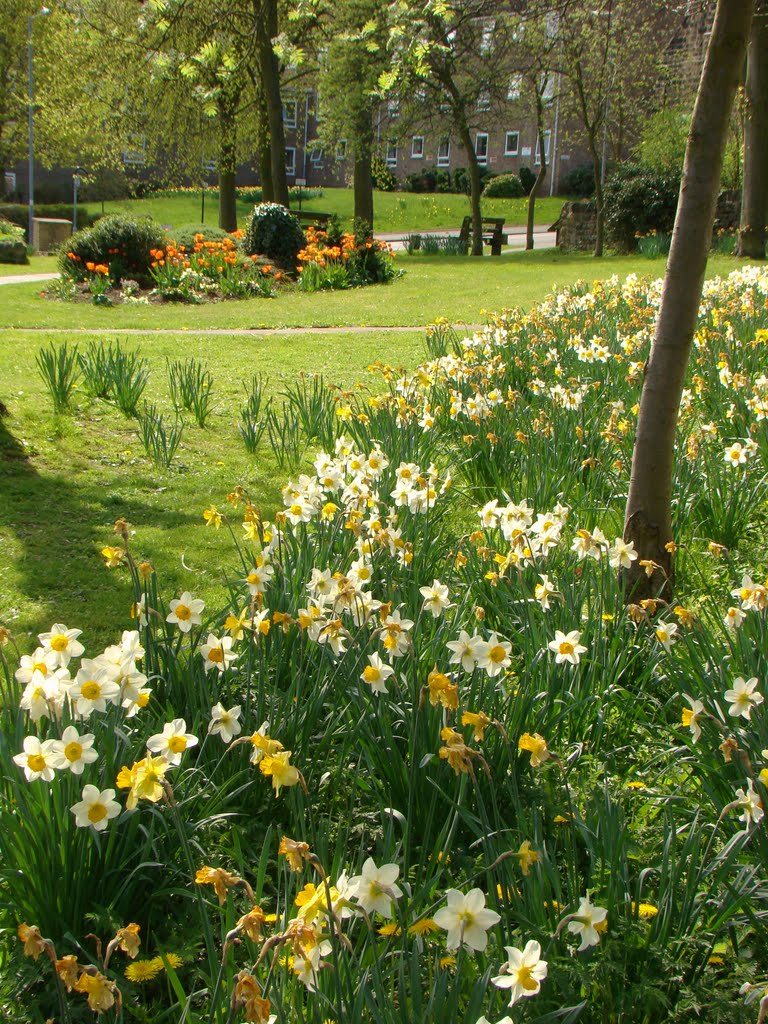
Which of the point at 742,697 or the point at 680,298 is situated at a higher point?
the point at 680,298

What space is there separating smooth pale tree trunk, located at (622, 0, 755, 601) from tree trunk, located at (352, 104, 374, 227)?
2068cm

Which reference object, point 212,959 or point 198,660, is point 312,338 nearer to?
point 198,660

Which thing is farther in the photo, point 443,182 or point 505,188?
point 443,182

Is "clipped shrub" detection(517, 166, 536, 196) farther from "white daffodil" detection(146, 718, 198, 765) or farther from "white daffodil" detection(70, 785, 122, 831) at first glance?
"white daffodil" detection(70, 785, 122, 831)

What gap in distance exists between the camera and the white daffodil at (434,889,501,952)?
142cm

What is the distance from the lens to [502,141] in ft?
172

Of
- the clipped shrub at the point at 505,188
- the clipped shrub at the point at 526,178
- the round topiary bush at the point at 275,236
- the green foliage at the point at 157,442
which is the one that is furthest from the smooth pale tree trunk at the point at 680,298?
the clipped shrub at the point at 526,178

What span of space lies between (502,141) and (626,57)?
28361 mm

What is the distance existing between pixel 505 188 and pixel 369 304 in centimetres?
3083

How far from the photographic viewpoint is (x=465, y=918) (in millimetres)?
1430

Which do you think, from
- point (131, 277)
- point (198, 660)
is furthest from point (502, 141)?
point (198, 660)

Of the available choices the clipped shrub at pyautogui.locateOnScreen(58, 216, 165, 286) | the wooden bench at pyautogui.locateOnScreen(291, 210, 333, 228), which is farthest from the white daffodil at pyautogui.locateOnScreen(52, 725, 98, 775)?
the wooden bench at pyautogui.locateOnScreen(291, 210, 333, 228)

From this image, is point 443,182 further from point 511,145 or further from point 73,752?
point 73,752

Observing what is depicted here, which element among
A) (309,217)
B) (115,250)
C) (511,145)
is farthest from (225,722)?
(511,145)
